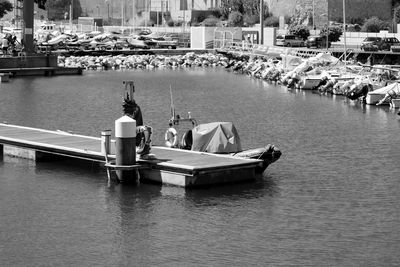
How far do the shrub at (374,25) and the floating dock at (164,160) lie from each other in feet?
230

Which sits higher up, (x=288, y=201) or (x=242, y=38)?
(x=242, y=38)

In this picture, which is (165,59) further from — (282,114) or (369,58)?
(282,114)

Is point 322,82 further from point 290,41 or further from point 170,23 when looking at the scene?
point 170,23

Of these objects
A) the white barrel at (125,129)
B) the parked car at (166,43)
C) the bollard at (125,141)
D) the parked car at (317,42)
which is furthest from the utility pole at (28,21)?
the white barrel at (125,129)

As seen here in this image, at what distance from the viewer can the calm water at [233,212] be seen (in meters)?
18.4

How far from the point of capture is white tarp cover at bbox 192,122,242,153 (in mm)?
25328

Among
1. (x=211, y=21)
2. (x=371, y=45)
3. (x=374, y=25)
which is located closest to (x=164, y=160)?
(x=371, y=45)

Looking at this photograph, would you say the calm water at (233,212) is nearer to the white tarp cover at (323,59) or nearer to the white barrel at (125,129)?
the white barrel at (125,129)

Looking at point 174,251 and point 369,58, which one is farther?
point 369,58

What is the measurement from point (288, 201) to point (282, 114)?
18116mm

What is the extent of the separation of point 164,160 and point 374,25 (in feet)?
241

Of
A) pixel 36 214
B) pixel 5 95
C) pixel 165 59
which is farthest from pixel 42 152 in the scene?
pixel 165 59

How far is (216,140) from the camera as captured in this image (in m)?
25.4

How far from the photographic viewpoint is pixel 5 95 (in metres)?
49.0
